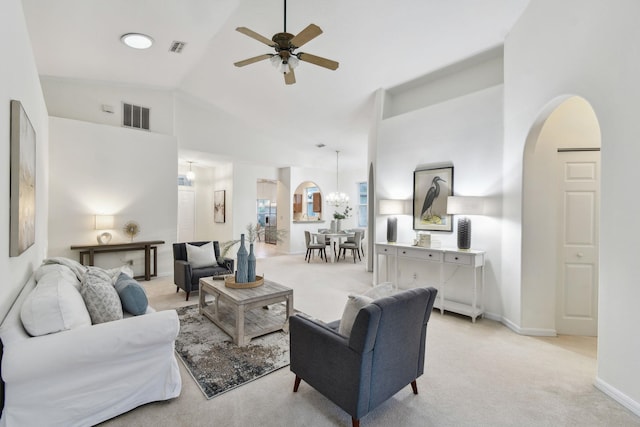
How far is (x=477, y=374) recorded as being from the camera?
2.49 m

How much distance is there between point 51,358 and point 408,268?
13.9 ft

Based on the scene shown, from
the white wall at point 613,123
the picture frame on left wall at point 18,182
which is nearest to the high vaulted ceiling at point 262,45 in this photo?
the white wall at point 613,123

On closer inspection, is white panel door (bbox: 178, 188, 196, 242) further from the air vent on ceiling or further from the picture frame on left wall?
the picture frame on left wall

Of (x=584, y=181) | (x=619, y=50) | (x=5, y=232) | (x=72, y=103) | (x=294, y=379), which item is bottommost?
(x=294, y=379)

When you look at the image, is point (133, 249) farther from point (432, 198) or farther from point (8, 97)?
point (432, 198)

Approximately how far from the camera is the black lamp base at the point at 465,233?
386cm

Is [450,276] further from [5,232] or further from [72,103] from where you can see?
[72,103]

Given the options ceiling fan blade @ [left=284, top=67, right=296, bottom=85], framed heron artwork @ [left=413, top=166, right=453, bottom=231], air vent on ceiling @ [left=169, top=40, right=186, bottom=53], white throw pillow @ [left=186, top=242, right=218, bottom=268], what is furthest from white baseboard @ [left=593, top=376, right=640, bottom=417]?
air vent on ceiling @ [left=169, top=40, right=186, bottom=53]

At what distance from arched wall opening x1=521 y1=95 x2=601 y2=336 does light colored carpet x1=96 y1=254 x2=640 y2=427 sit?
328 mm

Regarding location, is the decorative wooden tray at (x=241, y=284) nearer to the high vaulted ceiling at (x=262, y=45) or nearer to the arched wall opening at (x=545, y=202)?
the arched wall opening at (x=545, y=202)

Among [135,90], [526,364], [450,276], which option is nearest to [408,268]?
[450,276]

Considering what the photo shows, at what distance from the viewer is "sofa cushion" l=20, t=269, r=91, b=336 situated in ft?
5.75

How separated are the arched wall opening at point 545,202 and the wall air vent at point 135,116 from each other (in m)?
6.50

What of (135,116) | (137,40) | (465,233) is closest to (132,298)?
(137,40)
